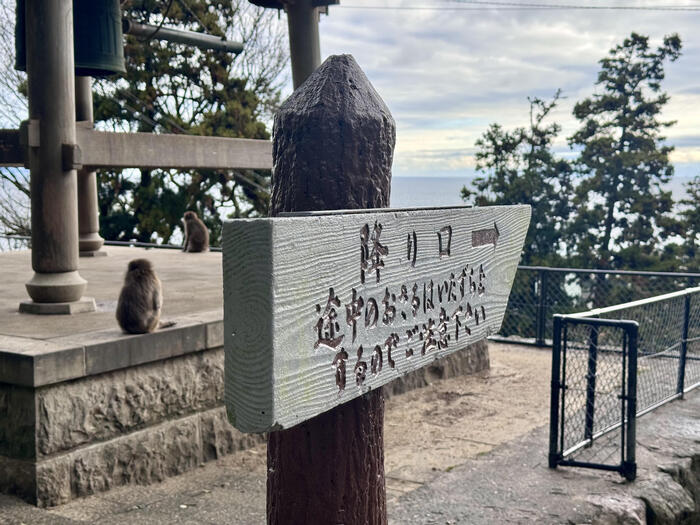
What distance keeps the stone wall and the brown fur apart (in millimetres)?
263

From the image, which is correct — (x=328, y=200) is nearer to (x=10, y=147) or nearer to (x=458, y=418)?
(x=10, y=147)

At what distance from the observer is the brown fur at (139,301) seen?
17.1ft

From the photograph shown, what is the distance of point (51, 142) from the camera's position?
20.1 ft

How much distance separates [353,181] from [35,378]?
2842mm

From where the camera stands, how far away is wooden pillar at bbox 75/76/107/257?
9672 mm

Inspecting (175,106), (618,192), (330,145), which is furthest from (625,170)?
(330,145)

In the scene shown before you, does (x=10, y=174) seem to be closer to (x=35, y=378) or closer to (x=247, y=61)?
(x=247, y=61)

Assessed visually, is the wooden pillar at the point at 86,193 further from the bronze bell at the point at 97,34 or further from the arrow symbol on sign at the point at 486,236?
the arrow symbol on sign at the point at 486,236

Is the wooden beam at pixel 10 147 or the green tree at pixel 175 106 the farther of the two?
the green tree at pixel 175 106

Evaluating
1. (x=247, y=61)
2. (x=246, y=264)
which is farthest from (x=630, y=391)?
(x=247, y=61)

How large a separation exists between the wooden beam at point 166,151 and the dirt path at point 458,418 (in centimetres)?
283

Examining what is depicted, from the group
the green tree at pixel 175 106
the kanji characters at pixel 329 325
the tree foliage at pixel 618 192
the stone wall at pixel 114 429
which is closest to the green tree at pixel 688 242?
the tree foliage at pixel 618 192

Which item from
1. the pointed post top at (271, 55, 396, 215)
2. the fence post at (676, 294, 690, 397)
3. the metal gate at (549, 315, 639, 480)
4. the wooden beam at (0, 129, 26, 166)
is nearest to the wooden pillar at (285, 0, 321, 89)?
the wooden beam at (0, 129, 26, 166)

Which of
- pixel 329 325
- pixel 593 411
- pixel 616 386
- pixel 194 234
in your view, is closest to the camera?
pixel 329 325
